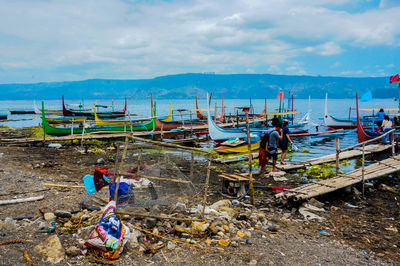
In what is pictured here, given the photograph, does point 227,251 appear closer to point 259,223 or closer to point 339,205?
point 259,223

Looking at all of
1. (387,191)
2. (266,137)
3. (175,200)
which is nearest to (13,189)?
(175,200)

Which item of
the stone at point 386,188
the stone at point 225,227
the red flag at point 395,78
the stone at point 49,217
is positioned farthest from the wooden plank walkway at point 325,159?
the stone at point 49,217

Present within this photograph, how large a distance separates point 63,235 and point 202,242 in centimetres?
240

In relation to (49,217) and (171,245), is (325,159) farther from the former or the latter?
(49,217)

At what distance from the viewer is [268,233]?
6086 millimetres

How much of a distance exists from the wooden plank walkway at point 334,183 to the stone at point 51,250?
5.48m

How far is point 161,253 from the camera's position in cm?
489

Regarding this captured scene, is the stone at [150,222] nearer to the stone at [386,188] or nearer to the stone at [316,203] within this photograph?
the stone at [316,203]

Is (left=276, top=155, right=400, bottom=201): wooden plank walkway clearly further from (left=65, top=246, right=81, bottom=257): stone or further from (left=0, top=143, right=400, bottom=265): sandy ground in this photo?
(left=65, top=246, right=81, bottom=257): stone

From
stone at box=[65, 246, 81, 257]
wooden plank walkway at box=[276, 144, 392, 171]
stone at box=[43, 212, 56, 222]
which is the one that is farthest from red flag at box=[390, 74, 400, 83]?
stone at box=[65, 246, 81, 257]

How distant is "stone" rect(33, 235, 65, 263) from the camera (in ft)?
14.7

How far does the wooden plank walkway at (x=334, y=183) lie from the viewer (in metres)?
7.95

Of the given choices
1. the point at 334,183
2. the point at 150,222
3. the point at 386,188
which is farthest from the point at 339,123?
the point at 150,222

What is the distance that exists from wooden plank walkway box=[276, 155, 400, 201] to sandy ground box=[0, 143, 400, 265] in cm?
41
